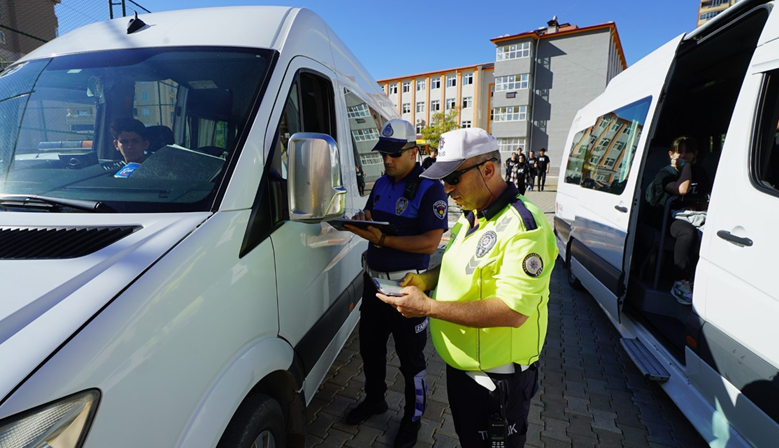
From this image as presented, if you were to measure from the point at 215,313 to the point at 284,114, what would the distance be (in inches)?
37.9

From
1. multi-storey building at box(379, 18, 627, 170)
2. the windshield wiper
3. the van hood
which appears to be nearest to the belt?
the van hood

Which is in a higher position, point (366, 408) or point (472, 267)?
point (472, 267)

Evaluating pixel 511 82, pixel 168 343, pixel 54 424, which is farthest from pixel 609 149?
pixel 511 82

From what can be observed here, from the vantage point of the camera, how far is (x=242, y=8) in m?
2.18

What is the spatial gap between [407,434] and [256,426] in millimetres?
1324

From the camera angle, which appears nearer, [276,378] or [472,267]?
[472,267]

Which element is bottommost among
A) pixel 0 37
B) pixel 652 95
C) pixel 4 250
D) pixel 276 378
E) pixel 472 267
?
pixel 276 378

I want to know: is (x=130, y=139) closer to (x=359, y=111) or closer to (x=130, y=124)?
(x=130, y=124)

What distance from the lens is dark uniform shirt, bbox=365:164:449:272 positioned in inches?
98.1

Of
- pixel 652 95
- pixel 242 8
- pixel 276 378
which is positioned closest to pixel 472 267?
pixel 276 378

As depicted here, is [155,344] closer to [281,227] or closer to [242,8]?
[281,227]

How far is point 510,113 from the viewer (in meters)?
41.3

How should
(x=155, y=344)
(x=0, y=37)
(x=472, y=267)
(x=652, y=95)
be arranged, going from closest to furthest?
(x=155, y=344), (x=472, y=267), (x=652, y=95), (x=0, y=37)

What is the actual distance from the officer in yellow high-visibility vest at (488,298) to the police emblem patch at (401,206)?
31.5 inches
